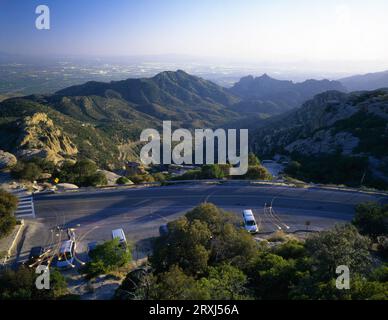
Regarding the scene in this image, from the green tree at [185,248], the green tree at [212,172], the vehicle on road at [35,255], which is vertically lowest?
the vehicle on road at [35,255]

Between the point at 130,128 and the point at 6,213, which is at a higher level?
the point at 6,213

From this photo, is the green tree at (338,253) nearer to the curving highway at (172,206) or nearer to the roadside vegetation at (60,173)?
the curving highway at (172,206)

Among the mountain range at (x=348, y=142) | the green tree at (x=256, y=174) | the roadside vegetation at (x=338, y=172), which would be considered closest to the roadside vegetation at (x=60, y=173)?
the green tree at (x=256, y=174)

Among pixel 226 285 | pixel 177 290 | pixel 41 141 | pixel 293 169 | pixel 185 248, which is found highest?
pixel 177 290

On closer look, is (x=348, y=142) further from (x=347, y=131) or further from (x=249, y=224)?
(x=249, y=224)

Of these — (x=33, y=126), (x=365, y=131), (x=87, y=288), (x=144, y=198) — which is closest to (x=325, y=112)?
(x=365, y=131)

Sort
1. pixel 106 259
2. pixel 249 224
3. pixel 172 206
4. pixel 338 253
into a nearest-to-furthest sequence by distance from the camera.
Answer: pixel 338 253
pixel 106 259
pixel 249 224
pixel 172 206

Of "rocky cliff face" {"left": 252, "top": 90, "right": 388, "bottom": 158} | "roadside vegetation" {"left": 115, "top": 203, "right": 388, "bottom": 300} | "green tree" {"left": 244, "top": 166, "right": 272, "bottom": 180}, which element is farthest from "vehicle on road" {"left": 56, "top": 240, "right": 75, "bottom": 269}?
"rocky cliff face" {"left": 252, "top": 90, "right": 388, "bottom": 158}

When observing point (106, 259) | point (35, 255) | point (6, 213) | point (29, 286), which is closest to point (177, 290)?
point (29, 286)
